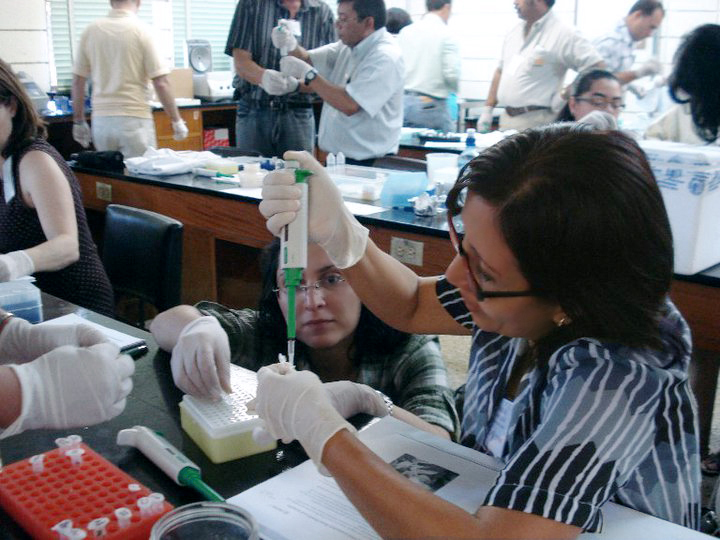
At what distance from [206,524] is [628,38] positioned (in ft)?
15.7

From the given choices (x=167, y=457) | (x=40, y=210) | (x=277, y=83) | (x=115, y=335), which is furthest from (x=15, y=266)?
(x=277, y=83)

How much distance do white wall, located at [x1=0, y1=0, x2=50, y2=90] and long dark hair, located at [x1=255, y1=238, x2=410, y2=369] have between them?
423 cm

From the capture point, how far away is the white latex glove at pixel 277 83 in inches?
139

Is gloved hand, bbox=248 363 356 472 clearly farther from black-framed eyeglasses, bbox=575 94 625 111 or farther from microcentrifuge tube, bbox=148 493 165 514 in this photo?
black-framed eyeglasses, bbox=575 94 625 111

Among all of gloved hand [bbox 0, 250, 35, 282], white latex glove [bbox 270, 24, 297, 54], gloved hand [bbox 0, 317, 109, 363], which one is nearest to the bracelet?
gloved hand [bbox 0, 317, 109, 363]

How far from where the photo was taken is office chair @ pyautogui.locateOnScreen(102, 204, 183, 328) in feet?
6.03

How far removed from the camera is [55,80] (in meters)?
5.38

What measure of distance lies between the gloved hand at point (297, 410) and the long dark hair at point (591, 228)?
0.28 metres

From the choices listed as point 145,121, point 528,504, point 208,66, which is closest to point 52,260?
point 528,504

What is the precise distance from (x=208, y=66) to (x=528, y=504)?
5.89 meters

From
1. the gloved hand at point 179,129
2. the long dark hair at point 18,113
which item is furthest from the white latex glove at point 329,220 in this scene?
the gloved hand at point 179,129

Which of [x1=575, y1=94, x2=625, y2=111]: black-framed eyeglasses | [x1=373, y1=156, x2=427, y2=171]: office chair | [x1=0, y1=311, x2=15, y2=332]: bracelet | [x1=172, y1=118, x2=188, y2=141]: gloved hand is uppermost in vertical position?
[x1=575, y1=94, x2=625, y2=111]: black-framed eyeglasses

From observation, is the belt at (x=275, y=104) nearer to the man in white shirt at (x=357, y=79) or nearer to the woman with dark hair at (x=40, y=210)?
the man in white shirt at (x=357, y=79)

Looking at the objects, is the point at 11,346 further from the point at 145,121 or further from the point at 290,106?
the point at 145,121
